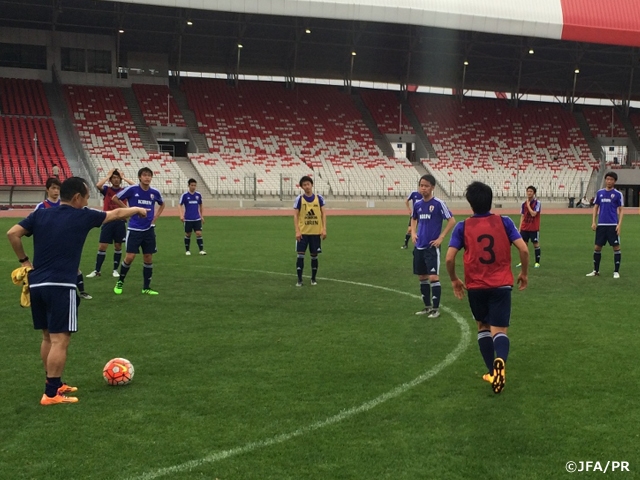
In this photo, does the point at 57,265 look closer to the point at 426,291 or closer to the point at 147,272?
the point at 426,291

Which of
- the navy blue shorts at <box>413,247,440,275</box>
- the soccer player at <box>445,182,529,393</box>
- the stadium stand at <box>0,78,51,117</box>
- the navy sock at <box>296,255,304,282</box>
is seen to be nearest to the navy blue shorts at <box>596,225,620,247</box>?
the navy blue shorts at <box>413,247,440,275</box>

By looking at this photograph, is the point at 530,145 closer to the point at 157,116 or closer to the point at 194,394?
the point at 157,116

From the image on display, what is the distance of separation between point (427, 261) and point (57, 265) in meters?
5.61

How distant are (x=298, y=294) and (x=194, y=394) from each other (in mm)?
5853

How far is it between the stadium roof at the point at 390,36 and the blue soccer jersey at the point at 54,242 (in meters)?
34.0

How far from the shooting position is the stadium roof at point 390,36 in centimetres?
4072

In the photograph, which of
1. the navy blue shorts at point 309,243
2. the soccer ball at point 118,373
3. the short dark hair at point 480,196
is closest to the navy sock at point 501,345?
the short dark hair at point 480,196

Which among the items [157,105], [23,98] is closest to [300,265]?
[157,105]

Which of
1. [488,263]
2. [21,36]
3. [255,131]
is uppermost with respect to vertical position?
[21,36]

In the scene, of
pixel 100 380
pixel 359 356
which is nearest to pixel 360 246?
pixel 359 356

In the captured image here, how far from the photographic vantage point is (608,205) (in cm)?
1383

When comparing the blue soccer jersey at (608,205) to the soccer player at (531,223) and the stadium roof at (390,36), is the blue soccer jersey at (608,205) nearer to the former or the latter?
the soccer player at (531,223)

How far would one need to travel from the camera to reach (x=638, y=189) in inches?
2110

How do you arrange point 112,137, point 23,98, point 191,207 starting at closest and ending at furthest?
point 191,207, point 112,137, point 23,98
